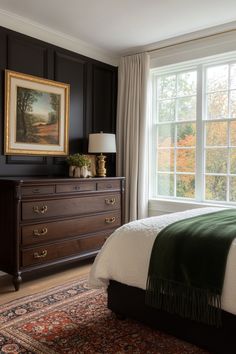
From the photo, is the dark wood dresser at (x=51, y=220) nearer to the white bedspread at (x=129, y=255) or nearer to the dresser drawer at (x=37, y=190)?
the dresser drawer at (x=37, y=190)

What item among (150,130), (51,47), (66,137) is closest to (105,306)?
(66,137)

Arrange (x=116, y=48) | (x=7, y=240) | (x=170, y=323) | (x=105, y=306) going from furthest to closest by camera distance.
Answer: (x=116, y=48) → (x=7, y=240) → (x=105, y=306) → (x=170, y=323)

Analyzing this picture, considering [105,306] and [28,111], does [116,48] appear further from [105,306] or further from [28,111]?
[105,306]

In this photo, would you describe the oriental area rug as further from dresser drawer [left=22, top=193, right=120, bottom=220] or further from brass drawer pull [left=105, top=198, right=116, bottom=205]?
brass drawer pull [left=105, top=198, right=116, bottom=205]

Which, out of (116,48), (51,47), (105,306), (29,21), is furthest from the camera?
(116,48)

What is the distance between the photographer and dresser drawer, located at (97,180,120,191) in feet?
13.0

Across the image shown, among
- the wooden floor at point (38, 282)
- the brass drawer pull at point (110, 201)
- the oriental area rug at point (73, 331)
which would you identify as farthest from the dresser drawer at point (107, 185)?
the oriental area rug at point (73, 331)

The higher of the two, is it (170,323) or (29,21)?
(29,21)

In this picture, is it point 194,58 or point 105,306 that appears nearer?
point 105,306

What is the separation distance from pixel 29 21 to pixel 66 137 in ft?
4.46

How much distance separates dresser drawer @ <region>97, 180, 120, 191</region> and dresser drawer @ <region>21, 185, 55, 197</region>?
691mm

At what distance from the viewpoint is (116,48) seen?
461 cm

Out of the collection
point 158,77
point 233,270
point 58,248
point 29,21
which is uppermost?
point 29,21

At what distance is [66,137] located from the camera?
13.9 ft
